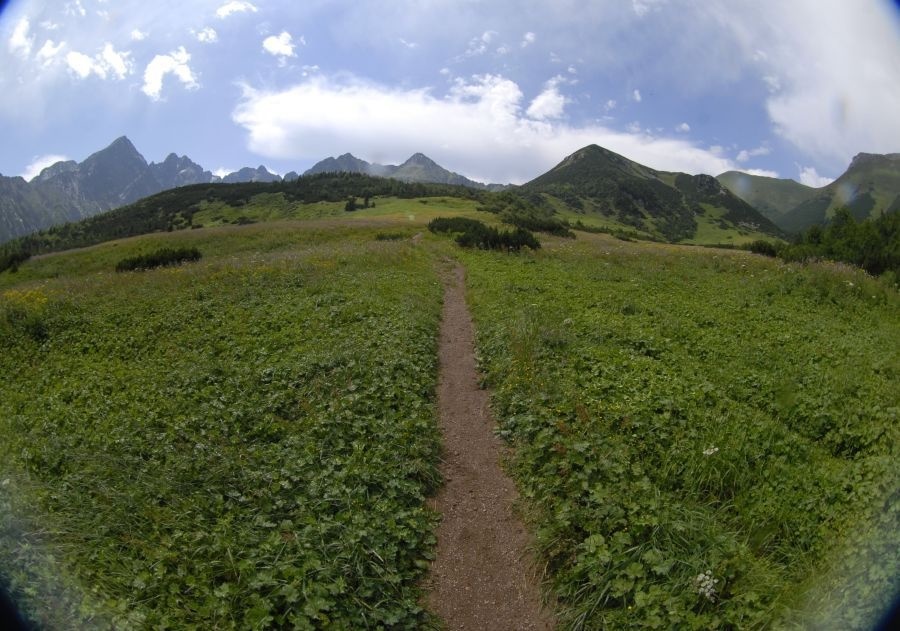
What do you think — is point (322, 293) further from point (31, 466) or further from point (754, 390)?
point (754, 390)

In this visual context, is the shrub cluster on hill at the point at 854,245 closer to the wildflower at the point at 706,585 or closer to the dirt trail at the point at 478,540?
the dirt trail at the point at 478,540

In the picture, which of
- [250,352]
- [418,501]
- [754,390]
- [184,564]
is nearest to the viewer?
[184,564]

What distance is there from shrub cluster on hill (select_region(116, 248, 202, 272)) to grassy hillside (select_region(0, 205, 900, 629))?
45.3 feet

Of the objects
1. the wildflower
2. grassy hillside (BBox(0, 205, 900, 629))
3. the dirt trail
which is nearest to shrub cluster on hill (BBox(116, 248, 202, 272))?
grassy hillside (BBox(0, 205, 900, 629))

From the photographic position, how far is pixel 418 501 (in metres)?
7.22

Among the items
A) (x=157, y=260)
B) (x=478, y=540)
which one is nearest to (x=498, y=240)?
(x=157, y=260)

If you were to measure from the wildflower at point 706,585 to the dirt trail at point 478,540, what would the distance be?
5.58 feet

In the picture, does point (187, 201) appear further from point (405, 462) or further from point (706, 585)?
point (706, 585)

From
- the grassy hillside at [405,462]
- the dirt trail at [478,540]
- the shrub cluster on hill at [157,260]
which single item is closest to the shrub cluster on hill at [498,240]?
the shrub cluster on hill at [157,260]

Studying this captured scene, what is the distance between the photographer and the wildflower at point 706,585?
4.79m

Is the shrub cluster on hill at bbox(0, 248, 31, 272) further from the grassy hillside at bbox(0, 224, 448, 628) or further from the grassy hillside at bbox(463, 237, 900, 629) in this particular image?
the grassy hillside at bbox(463, 237, 900, 629)

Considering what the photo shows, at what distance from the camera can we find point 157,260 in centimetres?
2977

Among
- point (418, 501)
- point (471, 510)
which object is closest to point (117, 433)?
point (418, 501)

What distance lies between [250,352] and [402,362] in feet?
14.9
